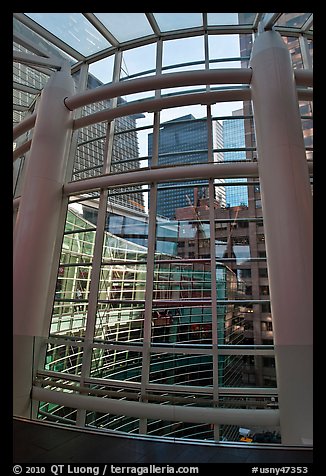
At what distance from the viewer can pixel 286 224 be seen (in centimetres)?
501

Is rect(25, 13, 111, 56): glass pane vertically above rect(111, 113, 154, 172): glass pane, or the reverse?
rect(25, 13, 111, 56): glass pane

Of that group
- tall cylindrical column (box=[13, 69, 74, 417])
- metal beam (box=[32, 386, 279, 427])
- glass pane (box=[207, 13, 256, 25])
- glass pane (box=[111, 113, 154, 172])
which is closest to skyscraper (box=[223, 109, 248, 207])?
glass pane (box=[111, 113, 154, 172])

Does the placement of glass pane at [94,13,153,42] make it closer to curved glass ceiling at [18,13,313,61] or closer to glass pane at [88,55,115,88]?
curved glass ceiling at [18,13,313,61]

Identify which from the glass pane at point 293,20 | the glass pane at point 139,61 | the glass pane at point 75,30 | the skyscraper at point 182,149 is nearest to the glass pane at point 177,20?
the glass pane at point 139,61

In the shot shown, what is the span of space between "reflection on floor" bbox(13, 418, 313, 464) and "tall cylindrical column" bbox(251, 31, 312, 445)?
1.18 meters

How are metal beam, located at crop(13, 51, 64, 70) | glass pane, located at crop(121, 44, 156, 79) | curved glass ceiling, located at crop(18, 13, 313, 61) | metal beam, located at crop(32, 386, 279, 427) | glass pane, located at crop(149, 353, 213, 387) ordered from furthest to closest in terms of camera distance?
glass pane, located at crop(121, 44, 156, 79), curved glass ceiling, located at crop(18, 13, 313, 61), metal beam, located at crop(13, 51, 64, 70), glass pane, located at crop(149, 353, 213, 387), metal beam, located at crop(32, 386, 279, 427)

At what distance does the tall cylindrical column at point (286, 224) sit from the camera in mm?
4344

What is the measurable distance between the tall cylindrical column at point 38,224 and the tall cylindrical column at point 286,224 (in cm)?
459

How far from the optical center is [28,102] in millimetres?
11594

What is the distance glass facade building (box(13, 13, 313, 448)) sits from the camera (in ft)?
16.1

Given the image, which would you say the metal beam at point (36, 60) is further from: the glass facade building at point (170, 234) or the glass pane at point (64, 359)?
the glass pane at point (64, 359)
